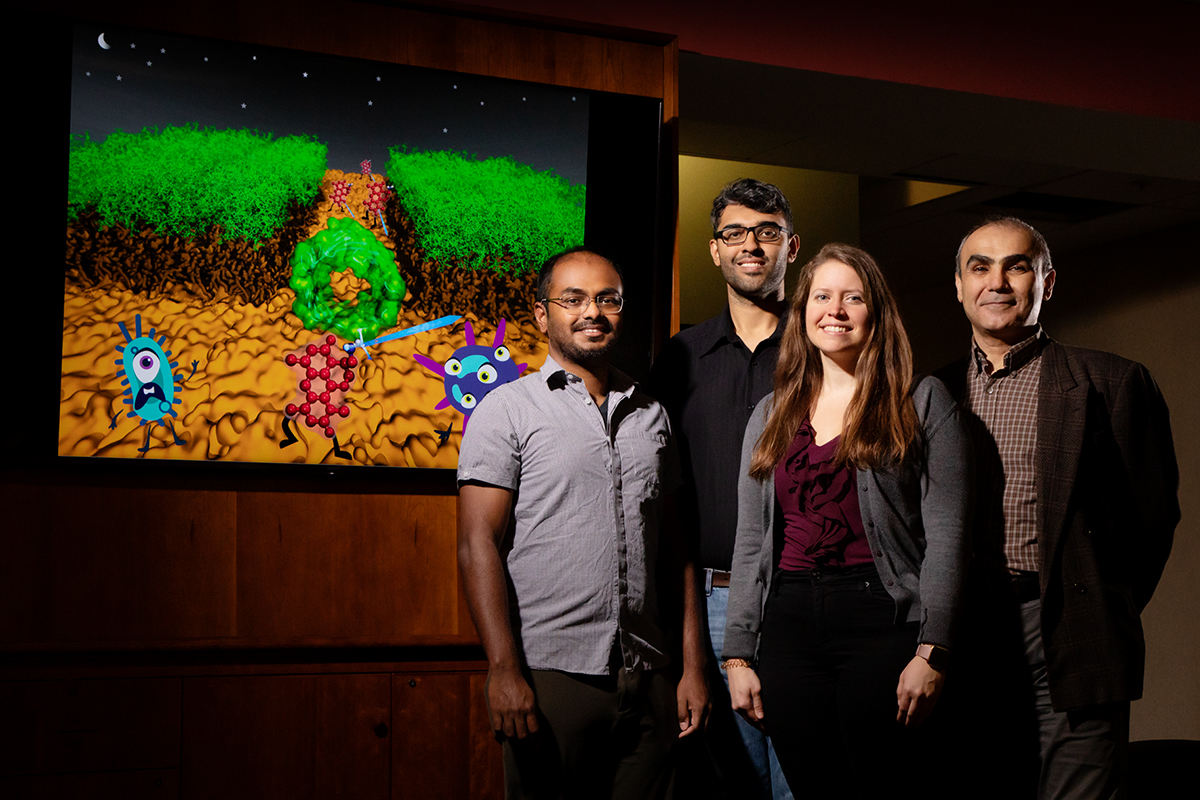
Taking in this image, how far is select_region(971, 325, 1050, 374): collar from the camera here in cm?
236

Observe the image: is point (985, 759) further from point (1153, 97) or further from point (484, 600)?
point (1153, 97)

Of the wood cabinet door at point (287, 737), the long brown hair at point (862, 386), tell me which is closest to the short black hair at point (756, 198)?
the long brown hair at point (862, 386)

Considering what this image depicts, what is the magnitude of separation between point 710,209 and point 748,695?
3687mm

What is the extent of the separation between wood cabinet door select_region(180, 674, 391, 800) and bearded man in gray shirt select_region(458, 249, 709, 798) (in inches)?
28.4

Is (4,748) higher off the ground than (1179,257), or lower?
lower

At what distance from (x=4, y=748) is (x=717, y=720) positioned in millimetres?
1617

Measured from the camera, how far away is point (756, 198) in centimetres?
258

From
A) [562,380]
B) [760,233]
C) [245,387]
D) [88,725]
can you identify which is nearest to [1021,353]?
[760,233]

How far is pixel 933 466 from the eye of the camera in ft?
6.73

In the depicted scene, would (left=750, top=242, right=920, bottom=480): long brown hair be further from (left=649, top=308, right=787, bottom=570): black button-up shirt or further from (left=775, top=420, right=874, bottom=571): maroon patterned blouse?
(left=649, top=308, right=787, bottom=570): black button-up shirt

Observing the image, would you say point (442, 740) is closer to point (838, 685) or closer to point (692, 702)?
point (692, 702)

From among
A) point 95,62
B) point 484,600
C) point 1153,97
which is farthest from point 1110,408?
point 95,62

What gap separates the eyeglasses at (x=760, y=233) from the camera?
101 inches

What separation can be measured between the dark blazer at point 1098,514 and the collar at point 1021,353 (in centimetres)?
2
